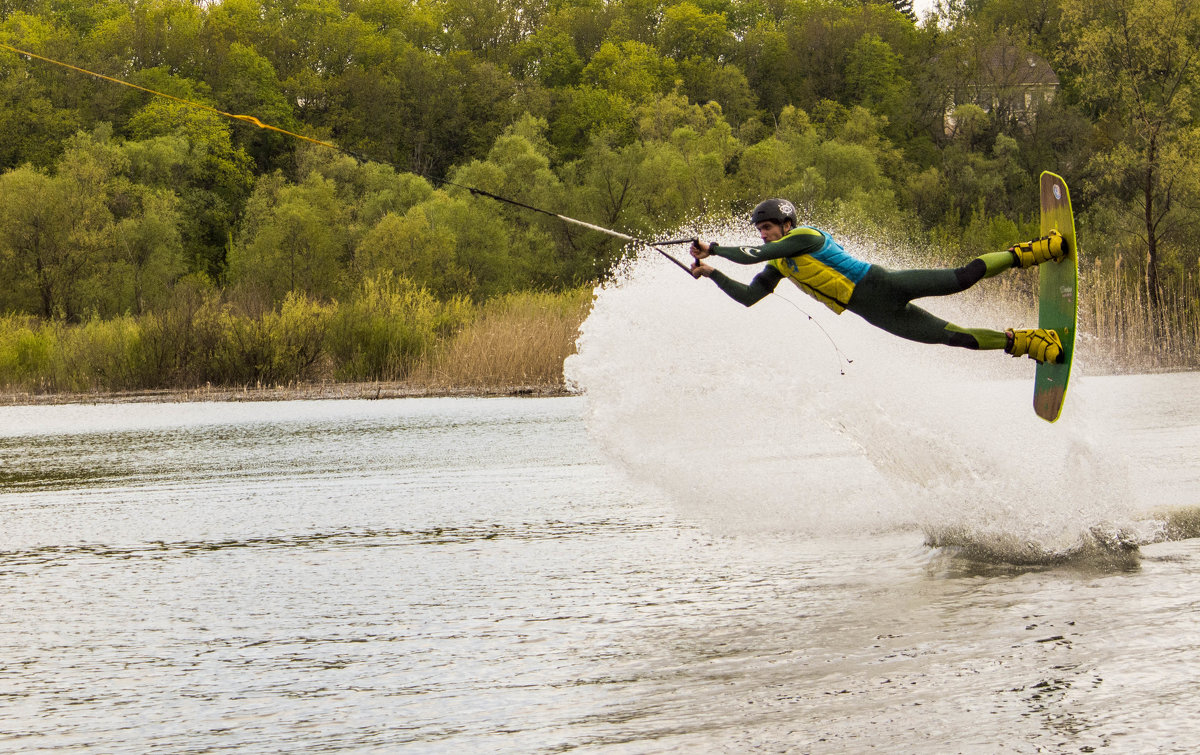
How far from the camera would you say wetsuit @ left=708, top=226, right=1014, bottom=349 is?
321 inches

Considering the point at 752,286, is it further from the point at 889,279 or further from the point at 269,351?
the point at 269,351

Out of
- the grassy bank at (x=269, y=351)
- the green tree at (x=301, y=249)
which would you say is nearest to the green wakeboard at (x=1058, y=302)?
the grassy bank at (x=269, y=351)

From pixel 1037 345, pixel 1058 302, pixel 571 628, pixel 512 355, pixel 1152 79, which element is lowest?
pixel 571 628

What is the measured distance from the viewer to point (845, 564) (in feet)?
25.7

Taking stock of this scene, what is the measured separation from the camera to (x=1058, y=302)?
837 centimetres

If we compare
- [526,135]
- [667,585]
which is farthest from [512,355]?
[526,135]

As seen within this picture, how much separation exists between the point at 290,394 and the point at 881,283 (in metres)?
21.1

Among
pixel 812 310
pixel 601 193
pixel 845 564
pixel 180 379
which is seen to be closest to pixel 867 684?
pixel 845 564

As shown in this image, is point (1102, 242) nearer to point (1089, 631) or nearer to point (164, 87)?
point (1089, 631)

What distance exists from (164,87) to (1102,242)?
6147 cm

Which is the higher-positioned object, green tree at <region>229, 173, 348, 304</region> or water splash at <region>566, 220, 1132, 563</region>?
green tree at <region>229, 173, 348, 304</region>

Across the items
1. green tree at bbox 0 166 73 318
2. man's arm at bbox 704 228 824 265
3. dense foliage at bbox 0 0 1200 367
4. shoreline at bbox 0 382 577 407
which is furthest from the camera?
green tree at bbox 0 166 73 318

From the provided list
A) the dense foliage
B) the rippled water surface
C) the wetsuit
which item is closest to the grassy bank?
the dense foliage

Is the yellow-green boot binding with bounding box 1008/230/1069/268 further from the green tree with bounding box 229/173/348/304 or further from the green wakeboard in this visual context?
the green tree with bounding box 229/173/348/304
